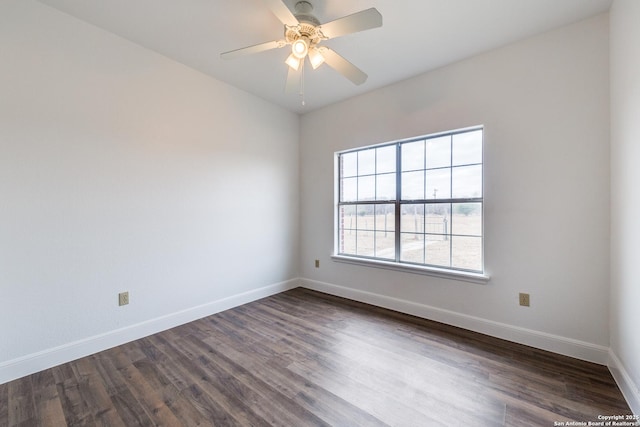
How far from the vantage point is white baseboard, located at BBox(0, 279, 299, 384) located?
1.84m

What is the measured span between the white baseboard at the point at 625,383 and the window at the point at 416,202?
3.31 feet

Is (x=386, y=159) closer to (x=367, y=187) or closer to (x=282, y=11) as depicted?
(x=367, y=187)

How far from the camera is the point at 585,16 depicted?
198 centimetres

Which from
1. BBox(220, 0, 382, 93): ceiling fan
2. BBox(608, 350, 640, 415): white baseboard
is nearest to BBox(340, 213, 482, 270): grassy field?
BBox(608, 350, 640, 415): white baseboard

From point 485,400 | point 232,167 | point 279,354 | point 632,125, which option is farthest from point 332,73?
point 485,400

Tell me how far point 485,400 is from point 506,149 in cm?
198

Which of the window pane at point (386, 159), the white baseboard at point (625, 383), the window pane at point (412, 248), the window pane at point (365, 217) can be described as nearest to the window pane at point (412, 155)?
the window pane at point (386, 159)

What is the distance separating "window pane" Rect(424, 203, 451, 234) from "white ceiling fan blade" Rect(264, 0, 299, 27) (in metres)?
2.16

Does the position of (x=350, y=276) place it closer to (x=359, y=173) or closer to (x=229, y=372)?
(x=359, y=173)

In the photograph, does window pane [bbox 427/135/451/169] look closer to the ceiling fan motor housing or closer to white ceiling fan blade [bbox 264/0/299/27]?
the ceiling fan motor housing

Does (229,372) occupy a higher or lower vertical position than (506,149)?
lower

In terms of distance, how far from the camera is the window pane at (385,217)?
10.5 ft

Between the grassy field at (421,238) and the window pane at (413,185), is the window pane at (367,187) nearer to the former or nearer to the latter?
the grassy field at (421,238)

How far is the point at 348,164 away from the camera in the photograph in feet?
11.9
